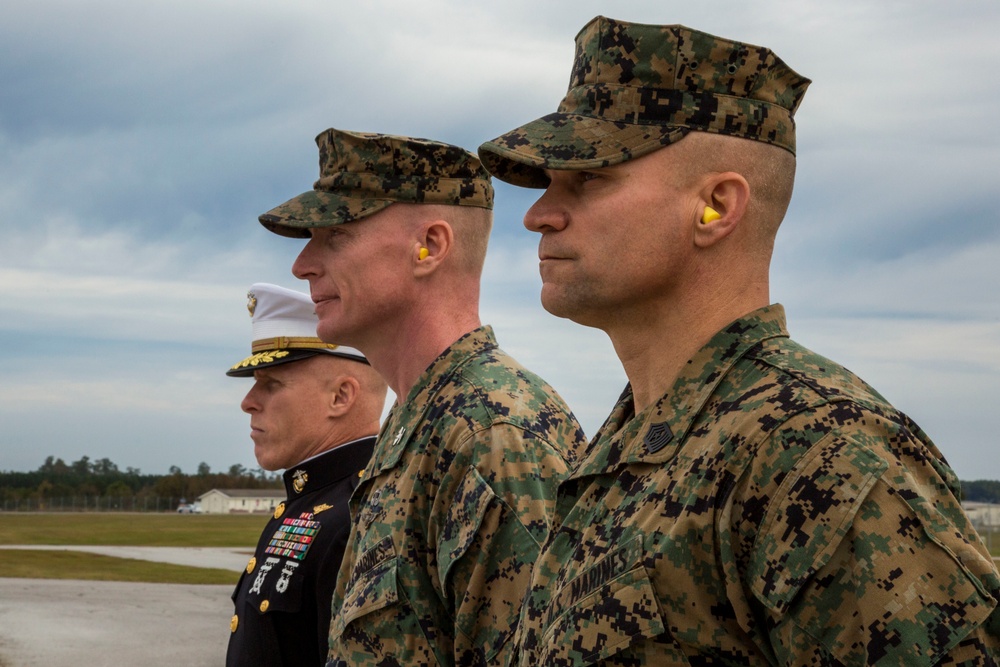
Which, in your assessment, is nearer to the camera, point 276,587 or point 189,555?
point 276,587

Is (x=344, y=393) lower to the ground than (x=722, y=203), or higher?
lower

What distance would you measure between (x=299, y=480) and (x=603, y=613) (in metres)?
3.46

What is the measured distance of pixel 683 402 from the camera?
242 centimetres

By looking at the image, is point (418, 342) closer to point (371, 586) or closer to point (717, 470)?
point (371, 586)

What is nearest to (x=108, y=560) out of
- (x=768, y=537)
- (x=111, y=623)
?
(x=111, y=623)

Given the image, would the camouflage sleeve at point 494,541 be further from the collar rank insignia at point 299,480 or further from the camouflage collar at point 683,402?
the collar rank insignia at point 299,480

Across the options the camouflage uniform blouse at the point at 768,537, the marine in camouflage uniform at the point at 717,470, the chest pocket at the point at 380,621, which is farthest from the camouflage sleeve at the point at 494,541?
the camouflage uniform blouse at the point at 768,537

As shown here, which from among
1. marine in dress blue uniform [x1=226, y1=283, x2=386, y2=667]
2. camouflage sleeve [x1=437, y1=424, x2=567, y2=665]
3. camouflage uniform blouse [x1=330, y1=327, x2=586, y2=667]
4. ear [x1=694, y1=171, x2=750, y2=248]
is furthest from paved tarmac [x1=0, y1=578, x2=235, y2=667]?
Result: ear [x1=694, y1=171, x2=750, y2=248]

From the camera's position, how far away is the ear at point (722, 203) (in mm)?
2447

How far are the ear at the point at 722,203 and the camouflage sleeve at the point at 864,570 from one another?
1.86ft

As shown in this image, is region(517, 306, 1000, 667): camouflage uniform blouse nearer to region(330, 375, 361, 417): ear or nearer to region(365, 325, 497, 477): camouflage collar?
region(365, 325, 497, 477): camouflage collar

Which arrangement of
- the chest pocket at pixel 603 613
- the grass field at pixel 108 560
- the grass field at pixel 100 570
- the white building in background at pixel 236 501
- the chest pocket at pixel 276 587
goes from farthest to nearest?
the white building in background at pixel 236 501
the grass field at pixel 108 560
the grass field at pixel 100 570
the chest pocket at pixel 276 587
the chest pocket at pixel 603 613

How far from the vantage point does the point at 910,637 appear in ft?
6.18

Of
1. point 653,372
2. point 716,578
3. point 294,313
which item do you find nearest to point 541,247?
point 653,372
